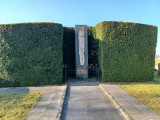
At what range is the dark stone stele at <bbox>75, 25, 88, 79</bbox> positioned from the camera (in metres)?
7.18

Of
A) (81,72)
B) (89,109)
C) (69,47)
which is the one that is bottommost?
(89,109)

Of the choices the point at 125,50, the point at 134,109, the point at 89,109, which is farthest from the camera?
the point at 125,50

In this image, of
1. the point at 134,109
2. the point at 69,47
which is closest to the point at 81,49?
the point at 69,47

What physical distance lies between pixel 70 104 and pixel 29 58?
3930 millimetres

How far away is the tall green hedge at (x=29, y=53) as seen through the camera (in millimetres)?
5977

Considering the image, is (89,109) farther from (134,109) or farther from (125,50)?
(125,50)

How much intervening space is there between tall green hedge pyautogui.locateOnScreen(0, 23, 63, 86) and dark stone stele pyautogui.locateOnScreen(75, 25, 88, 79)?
4.87 ft

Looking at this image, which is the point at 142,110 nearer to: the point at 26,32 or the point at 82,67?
the point at 82,67

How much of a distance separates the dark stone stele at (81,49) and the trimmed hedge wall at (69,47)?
933 millimetres

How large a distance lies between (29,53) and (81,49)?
11.0 feet

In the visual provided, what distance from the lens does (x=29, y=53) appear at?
19.9ft

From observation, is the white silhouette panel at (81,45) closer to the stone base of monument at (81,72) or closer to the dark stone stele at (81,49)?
the dark stone stele at (81,49)

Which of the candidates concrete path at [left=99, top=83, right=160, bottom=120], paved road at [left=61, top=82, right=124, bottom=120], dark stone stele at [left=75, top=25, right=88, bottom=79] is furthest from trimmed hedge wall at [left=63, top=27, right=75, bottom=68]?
concrete path at [left=99, top=83, right=160, bottom=120]

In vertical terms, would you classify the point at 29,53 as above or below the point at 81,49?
below
